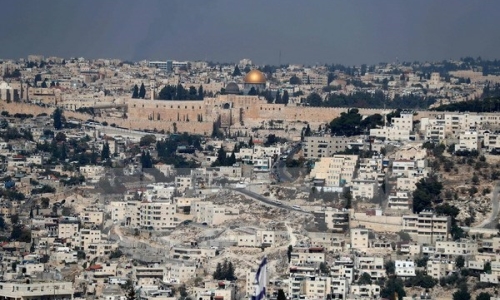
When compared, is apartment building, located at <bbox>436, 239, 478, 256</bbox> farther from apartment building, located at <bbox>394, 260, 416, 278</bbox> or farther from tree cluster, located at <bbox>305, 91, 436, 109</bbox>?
tree cluster, located at <bbox>305, 91, 436, 109</bbox>

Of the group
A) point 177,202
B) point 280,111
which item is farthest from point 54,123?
point 177,202

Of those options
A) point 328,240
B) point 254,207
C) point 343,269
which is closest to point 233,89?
point 254,207

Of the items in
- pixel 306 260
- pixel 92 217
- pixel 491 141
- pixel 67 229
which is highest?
pixel 491 141

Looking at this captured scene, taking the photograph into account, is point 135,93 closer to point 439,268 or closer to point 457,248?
point 457,248

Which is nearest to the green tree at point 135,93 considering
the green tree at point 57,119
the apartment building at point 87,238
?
the green tree at point 57,119

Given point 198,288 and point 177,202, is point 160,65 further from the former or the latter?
point 198,288

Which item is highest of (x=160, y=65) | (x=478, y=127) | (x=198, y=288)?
(x=160, y=65)
